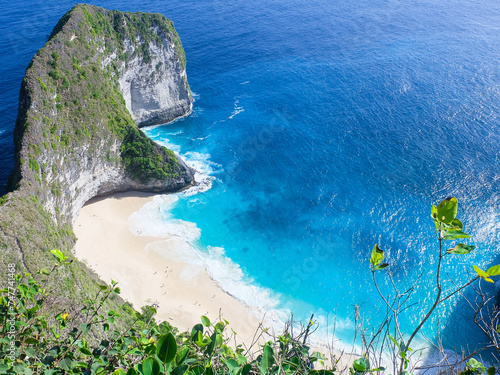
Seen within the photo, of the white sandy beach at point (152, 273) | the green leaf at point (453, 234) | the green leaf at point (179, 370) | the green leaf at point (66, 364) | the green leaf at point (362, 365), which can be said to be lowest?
the white sandy beach at point (152, 273)

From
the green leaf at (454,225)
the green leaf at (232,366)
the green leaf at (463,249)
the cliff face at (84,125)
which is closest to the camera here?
the green leaf at (463,249)

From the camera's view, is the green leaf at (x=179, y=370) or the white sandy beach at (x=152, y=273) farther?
the white sandy beach at (x=152, y=273)

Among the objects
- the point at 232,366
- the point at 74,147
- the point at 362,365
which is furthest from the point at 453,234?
the point at 74,147

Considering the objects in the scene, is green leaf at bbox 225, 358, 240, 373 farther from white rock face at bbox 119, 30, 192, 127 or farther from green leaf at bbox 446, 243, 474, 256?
white rock face at bbox 119, 30, 192, 127

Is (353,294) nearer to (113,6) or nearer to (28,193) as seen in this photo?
(28,193)

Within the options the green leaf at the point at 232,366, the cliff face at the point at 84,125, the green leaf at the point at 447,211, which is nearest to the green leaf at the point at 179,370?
the green leaf at the point at 232,366

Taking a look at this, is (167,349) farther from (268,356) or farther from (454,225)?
(454,225)

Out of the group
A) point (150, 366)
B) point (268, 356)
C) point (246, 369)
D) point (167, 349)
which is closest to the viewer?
point (150, 366)

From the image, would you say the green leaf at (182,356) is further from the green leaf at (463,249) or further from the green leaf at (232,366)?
the green leaf at (463,249)
